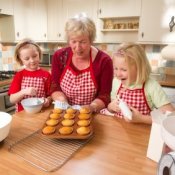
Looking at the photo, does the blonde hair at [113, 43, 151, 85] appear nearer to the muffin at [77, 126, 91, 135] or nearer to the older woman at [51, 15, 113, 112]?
the older woman at [51, 15, 113, 112]

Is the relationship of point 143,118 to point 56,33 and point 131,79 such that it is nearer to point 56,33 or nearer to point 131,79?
point 131,79

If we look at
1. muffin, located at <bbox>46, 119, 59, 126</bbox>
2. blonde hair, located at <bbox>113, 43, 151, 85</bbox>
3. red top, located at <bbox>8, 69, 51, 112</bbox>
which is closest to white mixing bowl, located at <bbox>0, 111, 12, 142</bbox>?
muffin, located at <bbox>46, 119, 59, 126</bbox>

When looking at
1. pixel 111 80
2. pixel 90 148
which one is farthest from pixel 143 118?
pixel 111 80

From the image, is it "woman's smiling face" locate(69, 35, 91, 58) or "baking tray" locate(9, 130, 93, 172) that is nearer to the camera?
"baking tray" locate(9, 130, 93, 172)

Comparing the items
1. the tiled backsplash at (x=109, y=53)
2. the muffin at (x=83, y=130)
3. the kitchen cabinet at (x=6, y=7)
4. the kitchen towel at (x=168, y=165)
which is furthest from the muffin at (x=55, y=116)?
the tiled backsplash at (x=109, y=53)

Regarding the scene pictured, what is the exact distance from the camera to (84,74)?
4.01 ft

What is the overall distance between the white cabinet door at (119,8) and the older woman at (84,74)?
1.29 m

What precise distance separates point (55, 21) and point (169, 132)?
266 cm

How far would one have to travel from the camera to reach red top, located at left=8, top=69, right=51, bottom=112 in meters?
1.34

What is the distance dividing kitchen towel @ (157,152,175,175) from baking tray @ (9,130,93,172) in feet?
1.02

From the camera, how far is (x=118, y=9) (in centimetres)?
237

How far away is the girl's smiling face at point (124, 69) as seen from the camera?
103cm

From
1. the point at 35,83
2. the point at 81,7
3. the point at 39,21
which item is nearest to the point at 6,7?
the point at 39,21

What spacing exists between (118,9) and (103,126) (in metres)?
1.86
